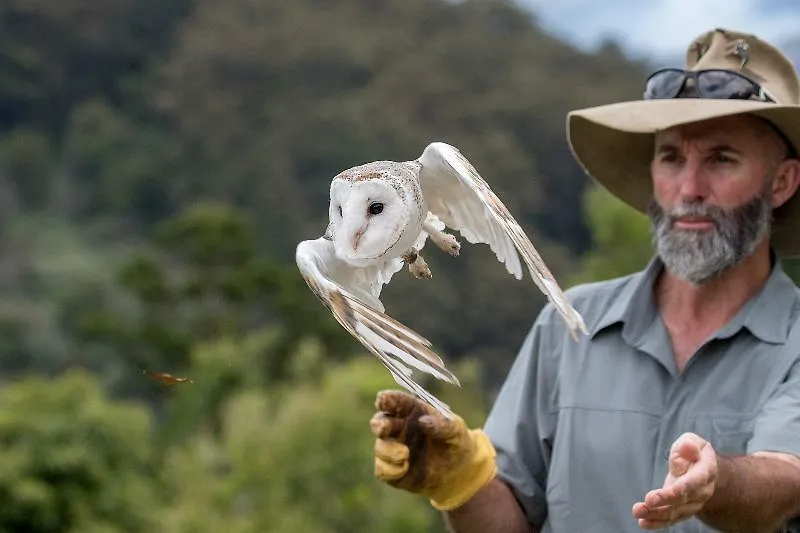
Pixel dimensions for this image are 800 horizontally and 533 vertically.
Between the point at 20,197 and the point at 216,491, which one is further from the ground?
the point at 216,491

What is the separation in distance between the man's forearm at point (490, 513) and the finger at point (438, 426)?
0.67 ft

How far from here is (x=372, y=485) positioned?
381 inches

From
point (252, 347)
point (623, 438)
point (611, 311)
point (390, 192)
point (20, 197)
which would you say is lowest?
point (20, 197)

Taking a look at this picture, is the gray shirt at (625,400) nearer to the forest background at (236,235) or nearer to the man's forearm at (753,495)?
the man's forearm at (753,495)

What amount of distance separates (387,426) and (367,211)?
1.76 ft

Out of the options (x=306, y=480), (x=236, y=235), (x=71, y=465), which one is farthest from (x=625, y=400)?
(x=236, y=235)

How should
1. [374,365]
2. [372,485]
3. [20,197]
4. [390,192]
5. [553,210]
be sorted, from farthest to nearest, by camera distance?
[20,197] < [553,210] < [374,365] < [372,485] < [390,192]

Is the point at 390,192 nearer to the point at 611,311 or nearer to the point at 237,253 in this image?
the point at 611,311

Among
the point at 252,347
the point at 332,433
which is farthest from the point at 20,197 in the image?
the point at 332,433

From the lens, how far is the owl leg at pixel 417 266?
6.12 feet

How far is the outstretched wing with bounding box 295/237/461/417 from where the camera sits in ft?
5.24

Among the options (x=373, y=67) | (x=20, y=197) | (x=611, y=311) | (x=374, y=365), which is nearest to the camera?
(x=611, y=311)

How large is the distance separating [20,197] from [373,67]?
8275 millimetres

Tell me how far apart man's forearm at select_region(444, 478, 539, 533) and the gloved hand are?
23 mm
